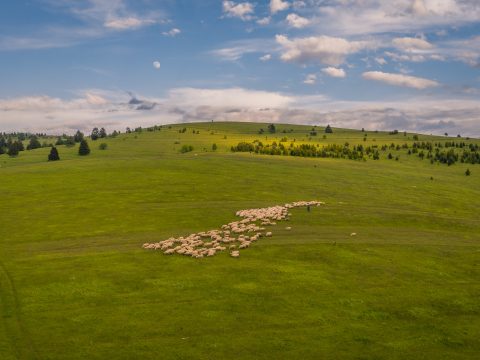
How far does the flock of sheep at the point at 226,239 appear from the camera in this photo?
160 ft

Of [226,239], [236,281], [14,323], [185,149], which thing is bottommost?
[14,323]

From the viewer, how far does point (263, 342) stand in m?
28.6

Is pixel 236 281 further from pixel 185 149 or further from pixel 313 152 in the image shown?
pixel 185 149

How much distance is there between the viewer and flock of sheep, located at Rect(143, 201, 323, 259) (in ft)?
160

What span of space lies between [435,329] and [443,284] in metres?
10.5

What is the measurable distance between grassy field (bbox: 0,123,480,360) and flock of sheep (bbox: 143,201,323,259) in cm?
160

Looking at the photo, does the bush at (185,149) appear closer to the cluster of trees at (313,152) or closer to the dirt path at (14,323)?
the cluster of trees at (313,152)

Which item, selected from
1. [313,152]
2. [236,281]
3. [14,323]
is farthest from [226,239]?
[313,152]

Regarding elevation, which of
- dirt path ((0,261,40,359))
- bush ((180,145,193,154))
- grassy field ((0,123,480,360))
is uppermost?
bush ((180,145,193,154))

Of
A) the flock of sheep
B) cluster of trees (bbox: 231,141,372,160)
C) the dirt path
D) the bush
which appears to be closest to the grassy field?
the dirt path

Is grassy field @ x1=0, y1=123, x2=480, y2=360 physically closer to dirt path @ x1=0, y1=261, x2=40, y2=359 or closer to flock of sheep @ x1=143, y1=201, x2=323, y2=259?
dirt path @ x1=0, y1=261, x2=40, y2=359

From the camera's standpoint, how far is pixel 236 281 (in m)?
39.8

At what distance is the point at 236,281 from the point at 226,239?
1348cm

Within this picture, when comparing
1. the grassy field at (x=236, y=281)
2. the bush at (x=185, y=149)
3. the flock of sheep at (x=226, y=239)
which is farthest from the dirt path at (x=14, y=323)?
the bush at (x=185, y=149)
